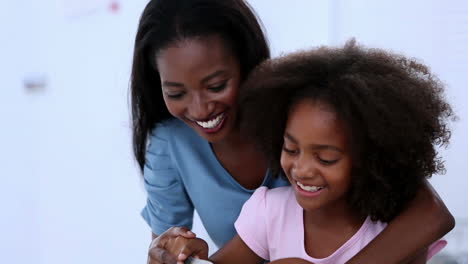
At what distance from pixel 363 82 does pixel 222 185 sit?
1.37ft

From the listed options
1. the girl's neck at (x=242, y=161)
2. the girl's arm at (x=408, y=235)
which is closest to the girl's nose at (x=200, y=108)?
the girl's neck at (x=242, y=161)

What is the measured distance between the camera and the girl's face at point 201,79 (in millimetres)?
1127

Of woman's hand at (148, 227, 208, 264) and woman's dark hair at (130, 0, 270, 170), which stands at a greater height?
woman's dark hair at (130, 0, 270, 170)

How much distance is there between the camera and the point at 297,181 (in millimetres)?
1032

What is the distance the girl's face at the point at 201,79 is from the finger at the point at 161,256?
0.22 m

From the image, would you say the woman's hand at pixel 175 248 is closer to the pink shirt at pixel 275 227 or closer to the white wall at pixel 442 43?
the pink shirt at pixel 275 227

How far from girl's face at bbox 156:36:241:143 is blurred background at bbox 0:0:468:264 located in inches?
29.9

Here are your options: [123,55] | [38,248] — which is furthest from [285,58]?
[38,248]

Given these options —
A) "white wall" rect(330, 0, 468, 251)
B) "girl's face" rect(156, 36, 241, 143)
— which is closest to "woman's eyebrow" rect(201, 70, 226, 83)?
"girl's face" rect(156, 36, 241, 143)

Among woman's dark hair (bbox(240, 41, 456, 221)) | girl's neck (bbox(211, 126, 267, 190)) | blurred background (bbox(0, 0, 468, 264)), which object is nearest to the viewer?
woman's dark hair (bbox(240, 41, 456, 221))

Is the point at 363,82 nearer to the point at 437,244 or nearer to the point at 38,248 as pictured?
the point at 437,244

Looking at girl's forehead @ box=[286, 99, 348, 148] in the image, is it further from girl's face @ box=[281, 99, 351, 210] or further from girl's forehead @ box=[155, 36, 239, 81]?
girl's forehead @ box=[155, 36, 239, 81]

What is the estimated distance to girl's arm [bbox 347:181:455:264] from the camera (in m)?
1.01

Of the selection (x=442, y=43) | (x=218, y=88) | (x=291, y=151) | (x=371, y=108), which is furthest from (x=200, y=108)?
(x=442, y=43)
